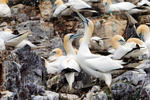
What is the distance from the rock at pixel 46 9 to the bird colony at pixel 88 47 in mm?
148

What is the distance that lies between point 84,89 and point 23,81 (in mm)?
1367

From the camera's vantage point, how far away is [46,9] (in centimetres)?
1543

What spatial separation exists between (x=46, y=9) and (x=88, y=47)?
378 cm

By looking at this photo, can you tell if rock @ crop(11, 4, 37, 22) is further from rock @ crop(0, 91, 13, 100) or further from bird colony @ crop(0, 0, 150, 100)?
rock @ crop(0, 91, 13, 100)

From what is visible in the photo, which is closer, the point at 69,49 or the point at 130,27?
the point at 69,49

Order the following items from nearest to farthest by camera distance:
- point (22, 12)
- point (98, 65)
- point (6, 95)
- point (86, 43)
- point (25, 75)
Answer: point (6, 95) → point (25, 75) → point (98, 65) → point (86, 43) → point (22, 12)

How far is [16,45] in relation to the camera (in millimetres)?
11734

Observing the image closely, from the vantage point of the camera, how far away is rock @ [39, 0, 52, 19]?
15192mm

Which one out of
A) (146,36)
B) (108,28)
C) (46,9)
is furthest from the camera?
(46,9)

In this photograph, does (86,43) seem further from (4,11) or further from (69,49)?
(4,11)

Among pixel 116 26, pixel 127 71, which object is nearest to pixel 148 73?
pixel 127 71

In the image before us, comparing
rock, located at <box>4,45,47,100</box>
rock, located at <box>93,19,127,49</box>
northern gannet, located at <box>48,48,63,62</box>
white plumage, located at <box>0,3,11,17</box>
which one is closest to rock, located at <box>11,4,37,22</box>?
white plumage, located at <box>0,3,11,17</box>

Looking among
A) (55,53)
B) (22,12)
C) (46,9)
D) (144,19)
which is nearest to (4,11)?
(22,12)

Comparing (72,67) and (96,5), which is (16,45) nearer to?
(72,67)
